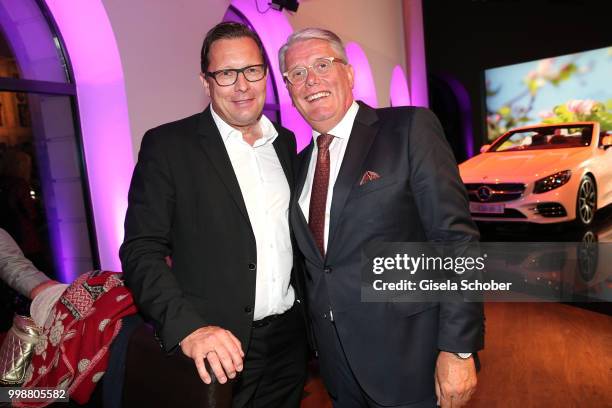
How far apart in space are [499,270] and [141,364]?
445cm

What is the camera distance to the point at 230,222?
153 centimetres

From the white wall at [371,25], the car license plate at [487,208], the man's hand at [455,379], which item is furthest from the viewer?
the white wall at [371,25]

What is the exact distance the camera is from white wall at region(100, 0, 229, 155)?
3158 millimetres

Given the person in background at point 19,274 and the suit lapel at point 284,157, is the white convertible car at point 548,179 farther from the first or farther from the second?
the person in background at point 19,274

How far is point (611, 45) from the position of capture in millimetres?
7781

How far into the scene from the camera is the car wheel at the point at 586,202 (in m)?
5.53

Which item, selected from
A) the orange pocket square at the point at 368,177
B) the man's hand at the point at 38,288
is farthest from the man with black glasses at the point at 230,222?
the man's hand at the point at 38,288

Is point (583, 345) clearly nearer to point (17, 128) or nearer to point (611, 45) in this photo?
point (17, 128)

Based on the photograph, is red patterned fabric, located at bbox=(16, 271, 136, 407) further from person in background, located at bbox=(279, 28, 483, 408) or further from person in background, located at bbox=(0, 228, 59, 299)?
person in background, located at bbox=(279, 28, 483, 408)

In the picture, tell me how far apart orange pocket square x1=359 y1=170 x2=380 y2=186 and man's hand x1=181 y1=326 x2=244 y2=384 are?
2.06 feet

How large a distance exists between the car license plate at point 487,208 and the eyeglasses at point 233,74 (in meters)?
4.75

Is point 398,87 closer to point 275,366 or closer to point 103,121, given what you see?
point 103,121

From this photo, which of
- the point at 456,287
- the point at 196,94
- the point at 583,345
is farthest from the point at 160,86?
the point at 583,345

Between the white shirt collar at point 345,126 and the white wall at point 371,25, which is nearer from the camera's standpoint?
the white shirt collar at point 345,126
